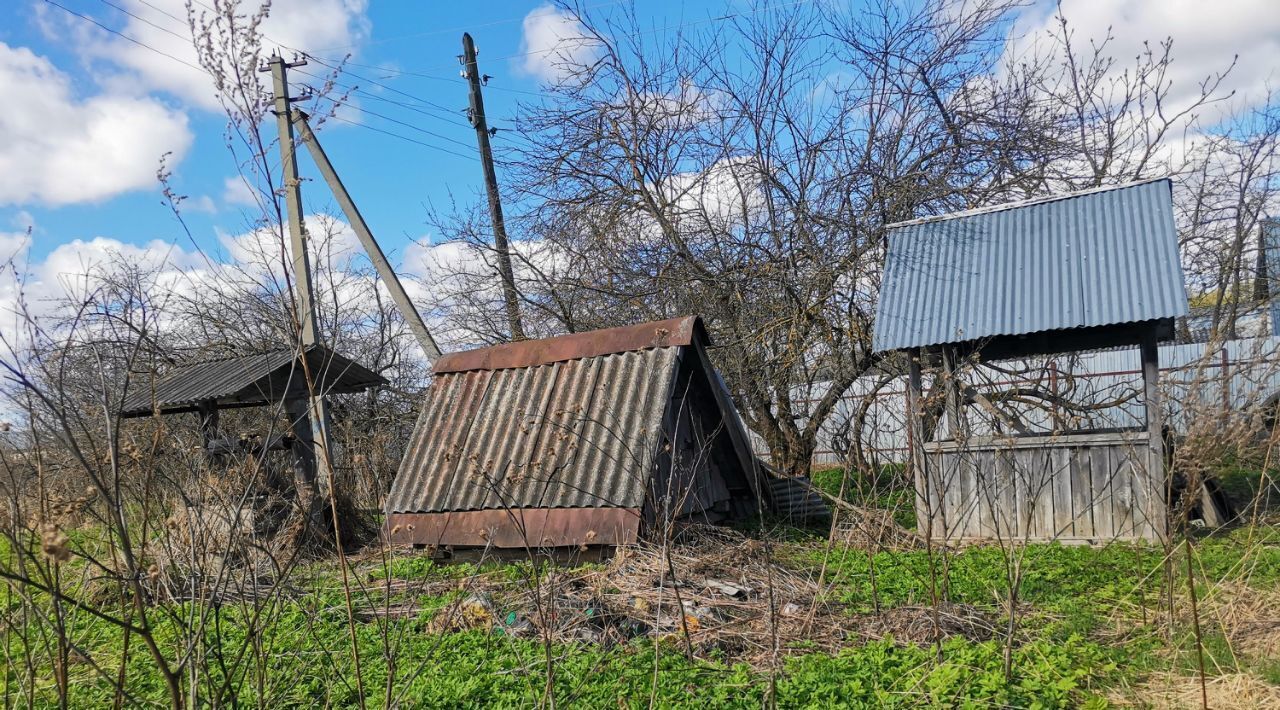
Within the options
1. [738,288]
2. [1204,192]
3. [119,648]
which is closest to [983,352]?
[738,288]

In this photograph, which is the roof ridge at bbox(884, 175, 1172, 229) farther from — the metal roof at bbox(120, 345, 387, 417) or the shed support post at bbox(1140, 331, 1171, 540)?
the metal roof at bbox(120, 345, 387, 417)

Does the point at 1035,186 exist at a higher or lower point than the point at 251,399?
higher

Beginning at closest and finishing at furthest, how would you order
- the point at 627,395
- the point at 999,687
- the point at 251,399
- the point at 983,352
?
1. the point at 999,687
2. the point at 627,395
3. the point at 983,352
4. the point at 251,399

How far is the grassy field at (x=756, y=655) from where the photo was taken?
441cm

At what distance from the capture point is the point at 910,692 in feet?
14.4

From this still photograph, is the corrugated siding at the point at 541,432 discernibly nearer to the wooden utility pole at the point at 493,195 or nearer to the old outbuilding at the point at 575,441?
the old outbuilding at the point at 575,441

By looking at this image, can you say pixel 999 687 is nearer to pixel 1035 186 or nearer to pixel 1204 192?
pixel 1035 186

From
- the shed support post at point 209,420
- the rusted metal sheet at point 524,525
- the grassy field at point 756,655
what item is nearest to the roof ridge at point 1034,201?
the grassy field at point 756,655

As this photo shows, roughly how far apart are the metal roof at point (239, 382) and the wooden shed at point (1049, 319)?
6.32m

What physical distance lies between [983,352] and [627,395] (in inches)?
173

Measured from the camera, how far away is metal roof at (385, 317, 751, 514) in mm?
7867

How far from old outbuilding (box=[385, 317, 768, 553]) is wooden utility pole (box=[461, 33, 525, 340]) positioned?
5.11m

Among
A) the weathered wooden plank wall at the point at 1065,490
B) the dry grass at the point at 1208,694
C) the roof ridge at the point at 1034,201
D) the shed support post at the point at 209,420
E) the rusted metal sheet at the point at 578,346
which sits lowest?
the dry grass at the point at 1208,694

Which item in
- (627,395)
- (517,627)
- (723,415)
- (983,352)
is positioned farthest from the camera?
(983,352)
